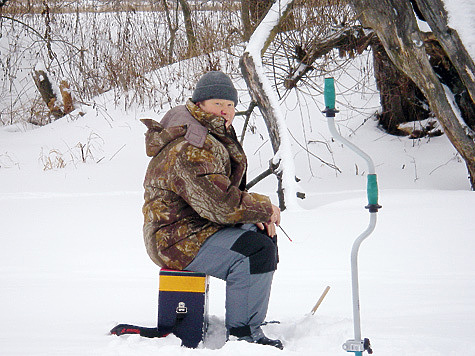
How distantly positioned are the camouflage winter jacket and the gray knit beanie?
0.27ft

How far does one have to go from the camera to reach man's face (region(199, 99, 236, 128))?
275cm

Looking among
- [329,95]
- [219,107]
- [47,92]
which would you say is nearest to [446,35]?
[219,107]

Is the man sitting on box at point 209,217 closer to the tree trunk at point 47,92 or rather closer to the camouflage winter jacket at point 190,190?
the camouflage winter jacket at point 190,190

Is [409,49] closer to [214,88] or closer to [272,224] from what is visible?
[214,88]

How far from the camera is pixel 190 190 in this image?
2.55 metres

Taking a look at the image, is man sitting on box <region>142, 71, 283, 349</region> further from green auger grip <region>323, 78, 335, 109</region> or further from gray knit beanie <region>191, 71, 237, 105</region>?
green auger grip <region>323, 78, 335, 109</region>

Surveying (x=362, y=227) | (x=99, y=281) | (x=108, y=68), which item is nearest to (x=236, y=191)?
(x=99, y=281)

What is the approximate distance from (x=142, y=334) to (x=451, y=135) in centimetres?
400

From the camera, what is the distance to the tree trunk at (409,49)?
5254mm

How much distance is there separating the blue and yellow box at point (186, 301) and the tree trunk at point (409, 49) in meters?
3.44

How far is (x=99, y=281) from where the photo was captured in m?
3.90

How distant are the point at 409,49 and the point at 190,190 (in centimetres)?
344

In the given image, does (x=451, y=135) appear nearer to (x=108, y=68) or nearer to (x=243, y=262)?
(x=243, y=262)

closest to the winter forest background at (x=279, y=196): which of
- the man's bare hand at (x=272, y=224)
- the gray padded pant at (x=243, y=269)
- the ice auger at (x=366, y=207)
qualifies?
the gray padded pant at (x=243, y=269)
